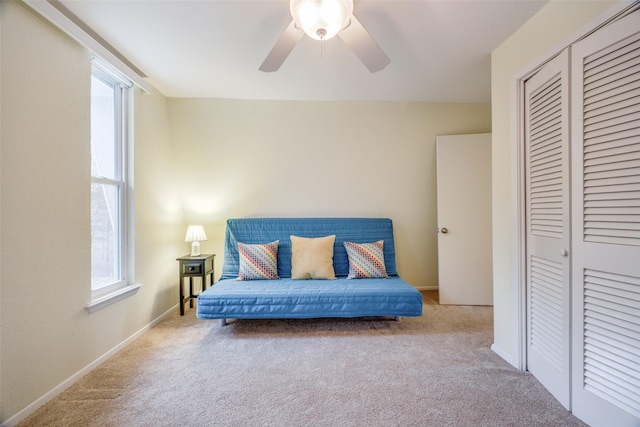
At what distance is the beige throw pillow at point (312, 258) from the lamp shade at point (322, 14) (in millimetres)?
1910

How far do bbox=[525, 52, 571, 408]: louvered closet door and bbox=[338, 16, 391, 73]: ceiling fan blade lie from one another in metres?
0.97

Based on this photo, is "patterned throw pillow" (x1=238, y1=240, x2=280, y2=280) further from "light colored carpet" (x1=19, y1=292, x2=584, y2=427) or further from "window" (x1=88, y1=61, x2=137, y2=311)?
"window" (x1=88, y1=61, x2=137, y2=311)

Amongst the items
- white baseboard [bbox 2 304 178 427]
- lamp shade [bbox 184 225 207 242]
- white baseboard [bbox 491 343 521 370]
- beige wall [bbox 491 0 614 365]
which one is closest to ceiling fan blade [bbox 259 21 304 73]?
beige wall [bbox 491 0 614 365]

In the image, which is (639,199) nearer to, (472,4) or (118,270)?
(472,4)

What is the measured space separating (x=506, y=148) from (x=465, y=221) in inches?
49.8

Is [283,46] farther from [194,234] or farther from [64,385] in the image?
[64,385]

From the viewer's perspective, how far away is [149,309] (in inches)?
94.9

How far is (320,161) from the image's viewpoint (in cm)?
315

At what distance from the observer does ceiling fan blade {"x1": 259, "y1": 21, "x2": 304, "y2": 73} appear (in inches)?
56.0

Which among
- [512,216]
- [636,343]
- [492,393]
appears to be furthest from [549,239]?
[492,393]

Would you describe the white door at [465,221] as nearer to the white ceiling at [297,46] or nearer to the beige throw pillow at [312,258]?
the white ceiling at [297,46]

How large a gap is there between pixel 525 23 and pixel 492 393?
233 cm

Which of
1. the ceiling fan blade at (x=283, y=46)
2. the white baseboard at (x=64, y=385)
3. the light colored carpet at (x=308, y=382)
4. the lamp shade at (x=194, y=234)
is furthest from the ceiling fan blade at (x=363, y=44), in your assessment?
the white baseboard at (x=64, y=385)

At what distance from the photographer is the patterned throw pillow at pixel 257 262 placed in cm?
262
